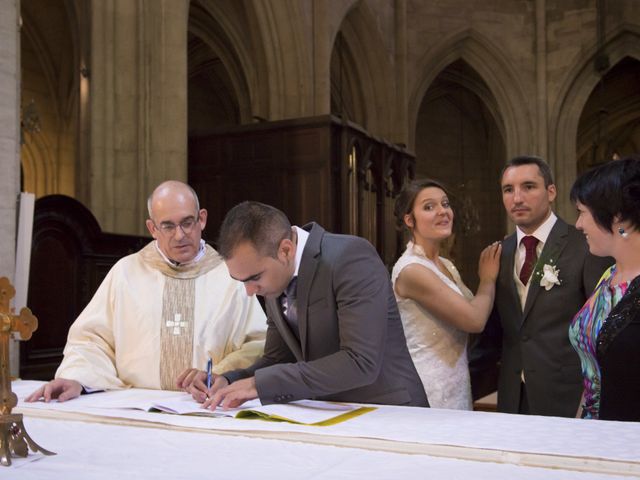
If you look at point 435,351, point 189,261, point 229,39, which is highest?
point 229,39

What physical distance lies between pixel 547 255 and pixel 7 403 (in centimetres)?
232

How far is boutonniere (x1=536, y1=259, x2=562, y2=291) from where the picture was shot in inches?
130

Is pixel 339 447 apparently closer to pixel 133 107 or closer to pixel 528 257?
pixel 528 257

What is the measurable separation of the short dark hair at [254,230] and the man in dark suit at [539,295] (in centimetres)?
126

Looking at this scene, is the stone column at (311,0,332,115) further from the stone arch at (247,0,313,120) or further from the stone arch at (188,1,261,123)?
the stone arch at (188,1,261,123)

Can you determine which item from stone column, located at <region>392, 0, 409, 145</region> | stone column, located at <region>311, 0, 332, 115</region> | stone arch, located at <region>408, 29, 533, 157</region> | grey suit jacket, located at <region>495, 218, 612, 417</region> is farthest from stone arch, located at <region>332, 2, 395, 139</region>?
grey suit jacket, located at <region>495, 218, 612, 417</region>

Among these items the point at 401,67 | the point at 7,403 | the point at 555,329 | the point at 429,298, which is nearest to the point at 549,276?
the point at 555,329

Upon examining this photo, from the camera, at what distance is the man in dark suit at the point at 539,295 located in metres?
3.30

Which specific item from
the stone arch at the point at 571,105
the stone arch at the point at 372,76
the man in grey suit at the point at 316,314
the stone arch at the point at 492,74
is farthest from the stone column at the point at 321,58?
the man in grey suit at the point at 316,314

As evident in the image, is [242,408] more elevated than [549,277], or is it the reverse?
[549,277]

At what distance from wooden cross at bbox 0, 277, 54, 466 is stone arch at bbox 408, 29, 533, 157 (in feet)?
51.4

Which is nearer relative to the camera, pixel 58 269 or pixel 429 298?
pixel 429 298

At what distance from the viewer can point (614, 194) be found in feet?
8.64

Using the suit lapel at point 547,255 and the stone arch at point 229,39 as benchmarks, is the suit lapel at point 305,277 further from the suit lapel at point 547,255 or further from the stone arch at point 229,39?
the stone arch at point 229,39
